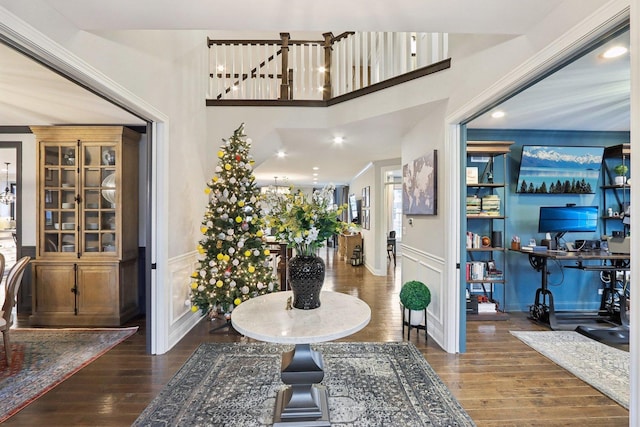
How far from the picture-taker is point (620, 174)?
4.28 meters

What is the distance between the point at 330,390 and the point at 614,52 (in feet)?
11.2

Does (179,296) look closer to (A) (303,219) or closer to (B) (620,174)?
(A) (303,219)

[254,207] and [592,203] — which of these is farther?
[592,203]

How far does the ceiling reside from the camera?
1837 mm

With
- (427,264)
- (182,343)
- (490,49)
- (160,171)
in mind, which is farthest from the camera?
(427,264)

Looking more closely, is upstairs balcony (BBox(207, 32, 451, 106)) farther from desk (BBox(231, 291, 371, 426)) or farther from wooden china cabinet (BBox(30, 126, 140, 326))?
desk (BBox(231, 291, 371, 426))

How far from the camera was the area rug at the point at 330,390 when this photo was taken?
6.82ft

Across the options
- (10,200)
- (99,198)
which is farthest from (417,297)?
(10,200)

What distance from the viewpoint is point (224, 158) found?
3695 mm

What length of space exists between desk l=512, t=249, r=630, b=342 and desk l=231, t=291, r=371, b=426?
3076 millimetres

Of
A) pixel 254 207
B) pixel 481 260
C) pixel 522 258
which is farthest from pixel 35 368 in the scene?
pixel 522 258

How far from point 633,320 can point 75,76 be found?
11.3 feet

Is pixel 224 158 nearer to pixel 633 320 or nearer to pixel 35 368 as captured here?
pixel 35 368

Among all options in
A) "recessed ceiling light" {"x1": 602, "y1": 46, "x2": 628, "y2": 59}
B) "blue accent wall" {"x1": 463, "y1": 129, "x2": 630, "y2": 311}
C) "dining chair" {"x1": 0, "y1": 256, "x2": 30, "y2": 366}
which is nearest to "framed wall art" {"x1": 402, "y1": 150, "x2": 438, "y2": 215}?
"blue accent wall" {"x1": 463, "y1": 129, "x2": 630, "y2": 311}
